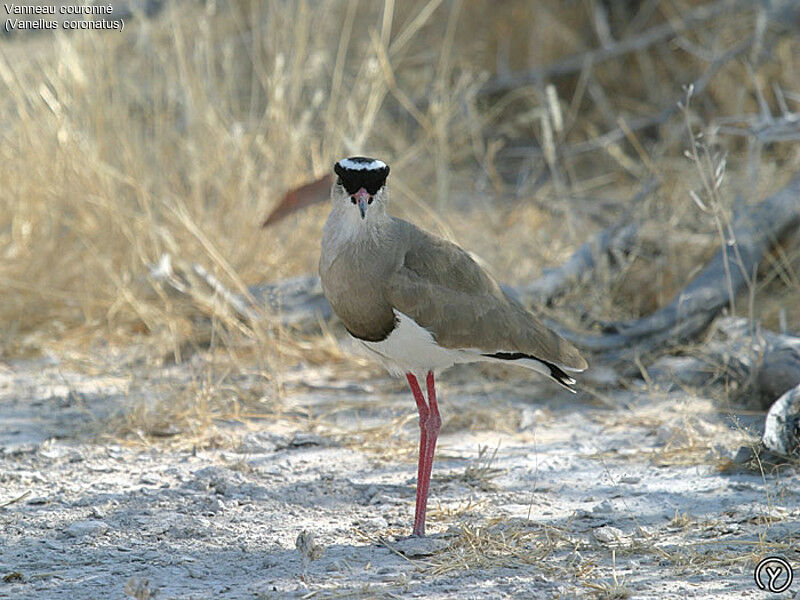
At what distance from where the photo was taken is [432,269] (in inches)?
125

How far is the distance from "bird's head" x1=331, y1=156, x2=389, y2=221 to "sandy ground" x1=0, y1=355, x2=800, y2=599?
98 centimetres

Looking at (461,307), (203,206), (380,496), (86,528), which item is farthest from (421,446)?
(203,206)

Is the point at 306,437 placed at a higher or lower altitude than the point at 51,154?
lower

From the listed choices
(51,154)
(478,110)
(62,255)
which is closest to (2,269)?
(62,255)

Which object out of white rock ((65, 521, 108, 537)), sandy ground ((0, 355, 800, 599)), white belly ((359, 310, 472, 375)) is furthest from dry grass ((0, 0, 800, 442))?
white belly ((359, 310, 472, 375))

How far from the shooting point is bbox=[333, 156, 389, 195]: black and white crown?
9.67 ft

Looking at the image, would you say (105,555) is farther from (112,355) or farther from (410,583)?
(112,355)

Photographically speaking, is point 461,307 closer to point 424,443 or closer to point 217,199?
point 424,443

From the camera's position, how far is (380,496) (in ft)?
11.3

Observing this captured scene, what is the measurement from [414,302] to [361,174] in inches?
16.5

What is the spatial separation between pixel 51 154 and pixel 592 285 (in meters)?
2.76

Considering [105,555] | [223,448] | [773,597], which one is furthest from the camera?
[223,448]

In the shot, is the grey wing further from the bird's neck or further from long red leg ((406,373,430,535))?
long red leg ((406,373,430,535))

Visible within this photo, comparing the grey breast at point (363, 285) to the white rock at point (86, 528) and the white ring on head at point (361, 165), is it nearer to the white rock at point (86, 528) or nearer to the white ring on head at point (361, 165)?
the white ring on head at point (361, 165)
